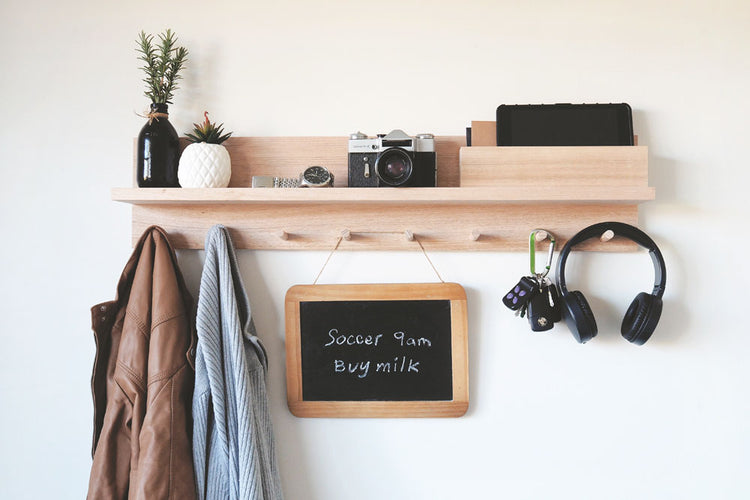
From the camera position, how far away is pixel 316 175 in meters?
0.98

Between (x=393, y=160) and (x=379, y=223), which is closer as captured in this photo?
(x=393, y=160)

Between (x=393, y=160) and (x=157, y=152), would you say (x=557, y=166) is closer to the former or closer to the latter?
(x=393, y=160)

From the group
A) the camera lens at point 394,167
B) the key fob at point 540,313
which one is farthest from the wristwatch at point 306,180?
the key fob at point 540,313

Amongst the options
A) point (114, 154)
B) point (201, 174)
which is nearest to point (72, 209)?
point (114, 154)

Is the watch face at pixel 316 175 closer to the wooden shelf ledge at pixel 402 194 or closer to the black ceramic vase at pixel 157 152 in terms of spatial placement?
the wooden shelf ledge at pixel 402 194

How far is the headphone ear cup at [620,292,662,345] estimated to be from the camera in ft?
3.17

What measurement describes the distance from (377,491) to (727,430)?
0.76m

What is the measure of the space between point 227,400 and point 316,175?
47 centimetres

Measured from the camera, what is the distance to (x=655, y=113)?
1.07 meters

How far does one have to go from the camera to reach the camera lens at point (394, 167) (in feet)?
3.06

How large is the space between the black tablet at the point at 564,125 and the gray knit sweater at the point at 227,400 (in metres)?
0.64

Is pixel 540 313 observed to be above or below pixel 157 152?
below

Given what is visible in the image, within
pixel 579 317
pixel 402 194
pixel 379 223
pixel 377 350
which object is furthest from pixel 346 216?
pixel 579 317

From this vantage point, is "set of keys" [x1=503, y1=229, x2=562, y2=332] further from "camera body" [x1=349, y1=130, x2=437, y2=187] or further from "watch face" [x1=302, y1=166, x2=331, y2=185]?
"watch face" [x1=302, y1=166, x2=331, y2=185]
